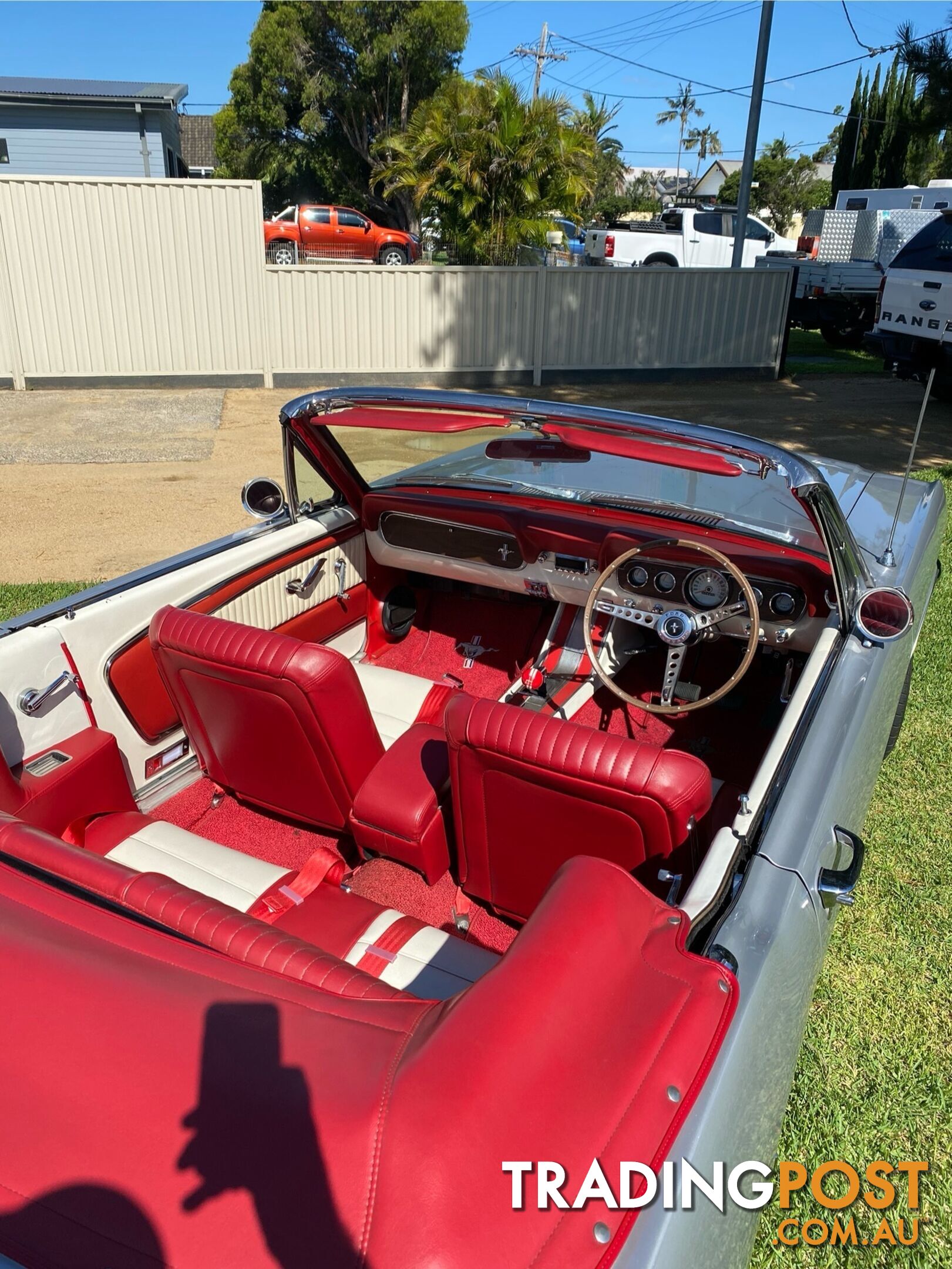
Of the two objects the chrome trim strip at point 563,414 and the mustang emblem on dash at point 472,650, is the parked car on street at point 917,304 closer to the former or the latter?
the mustang emblem on dash at point 472,650

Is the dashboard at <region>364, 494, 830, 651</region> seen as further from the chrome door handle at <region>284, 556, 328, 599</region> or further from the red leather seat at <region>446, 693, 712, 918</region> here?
the red leather seat at <region>446, 693, 712, 918</region>

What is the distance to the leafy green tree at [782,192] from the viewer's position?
44688 millimetres

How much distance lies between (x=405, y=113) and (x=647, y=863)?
117 ft

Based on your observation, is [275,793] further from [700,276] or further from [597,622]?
[700,276]

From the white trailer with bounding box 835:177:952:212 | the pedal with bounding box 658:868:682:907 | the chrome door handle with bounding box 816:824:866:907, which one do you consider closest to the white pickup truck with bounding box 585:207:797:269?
the white trailer with bounding box 835:177:952:212

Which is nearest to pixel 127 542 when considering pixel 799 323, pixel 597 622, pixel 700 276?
pixel 597 622

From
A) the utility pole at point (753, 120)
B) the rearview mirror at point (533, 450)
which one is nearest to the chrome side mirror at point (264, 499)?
the rearview mirror at point (533, 450)

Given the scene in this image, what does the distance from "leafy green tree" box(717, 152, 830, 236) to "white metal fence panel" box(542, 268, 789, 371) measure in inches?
1351

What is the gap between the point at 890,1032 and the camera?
2855mm

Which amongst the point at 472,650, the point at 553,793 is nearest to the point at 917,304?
the point at 472,650

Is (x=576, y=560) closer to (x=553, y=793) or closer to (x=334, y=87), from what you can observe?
(x=553, y=793)

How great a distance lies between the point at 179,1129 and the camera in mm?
1112

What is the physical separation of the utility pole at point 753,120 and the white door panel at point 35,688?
43.3ft

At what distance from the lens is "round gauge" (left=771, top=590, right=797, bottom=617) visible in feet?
10.6
